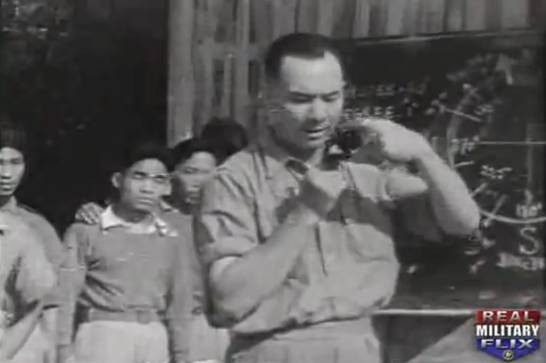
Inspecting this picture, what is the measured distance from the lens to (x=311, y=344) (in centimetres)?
514

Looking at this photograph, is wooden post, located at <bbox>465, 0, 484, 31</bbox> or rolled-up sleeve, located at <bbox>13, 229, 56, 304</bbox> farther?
rolled-up sleeve, located at <bbox>13, 229, 56, 304</bbox>

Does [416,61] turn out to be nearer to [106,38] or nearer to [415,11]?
[415,11]

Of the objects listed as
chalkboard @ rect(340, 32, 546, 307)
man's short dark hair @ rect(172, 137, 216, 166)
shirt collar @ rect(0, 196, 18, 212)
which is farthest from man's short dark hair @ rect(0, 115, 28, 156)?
chalkboard @ rect(340, 32, 546, 307)

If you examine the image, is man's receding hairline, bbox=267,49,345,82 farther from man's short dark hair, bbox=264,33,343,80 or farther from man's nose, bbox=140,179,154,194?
man's nose, bbox=140,179,154,194

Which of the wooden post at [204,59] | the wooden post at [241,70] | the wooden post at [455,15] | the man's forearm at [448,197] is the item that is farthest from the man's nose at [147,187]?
the wooden post at [455,15]

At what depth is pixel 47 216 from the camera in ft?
17.5

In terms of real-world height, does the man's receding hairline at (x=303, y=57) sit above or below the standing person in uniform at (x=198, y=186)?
above

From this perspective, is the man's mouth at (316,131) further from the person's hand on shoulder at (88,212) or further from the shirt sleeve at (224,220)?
the person's hand on shoulder at (88,212)

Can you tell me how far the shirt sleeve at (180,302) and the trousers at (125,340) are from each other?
1.3 inches

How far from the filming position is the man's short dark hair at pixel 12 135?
5.37 meters

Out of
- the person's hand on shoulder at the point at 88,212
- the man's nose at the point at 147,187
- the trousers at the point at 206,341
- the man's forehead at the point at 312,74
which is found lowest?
the trousers at the point at 206,341

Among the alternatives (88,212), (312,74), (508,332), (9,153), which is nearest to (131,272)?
(88,212)

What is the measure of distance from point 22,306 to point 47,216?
33 cm

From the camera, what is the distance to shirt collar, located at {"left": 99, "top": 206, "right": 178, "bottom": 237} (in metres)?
5.31
